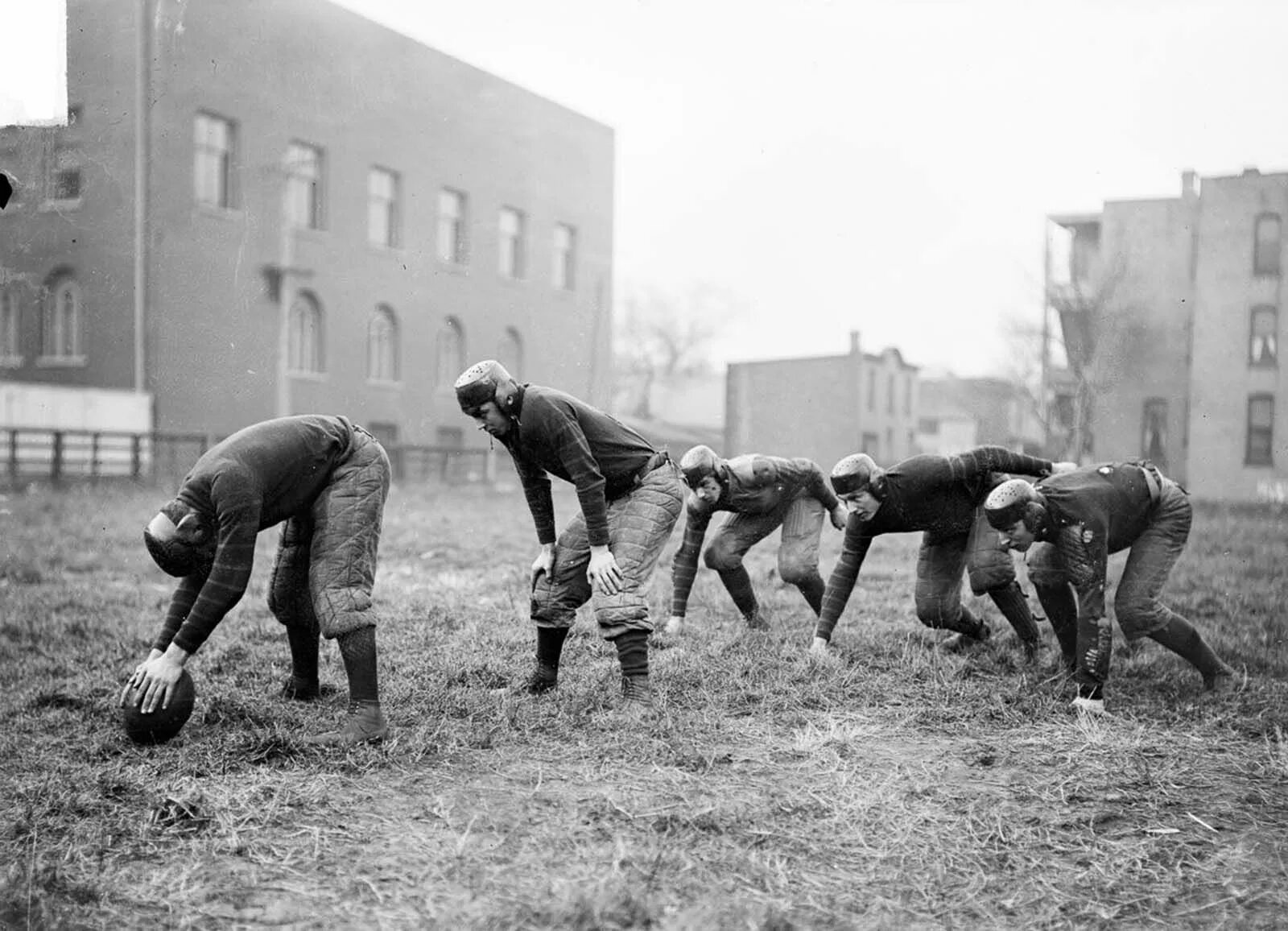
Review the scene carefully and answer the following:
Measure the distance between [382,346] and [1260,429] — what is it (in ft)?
73.8

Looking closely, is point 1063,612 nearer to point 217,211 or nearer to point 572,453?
point 572,453

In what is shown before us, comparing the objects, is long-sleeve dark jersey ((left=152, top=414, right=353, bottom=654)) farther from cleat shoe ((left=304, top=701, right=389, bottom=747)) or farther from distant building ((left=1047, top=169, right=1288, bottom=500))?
distant building ((left=1047, top=169, right=1288, bottom=500))

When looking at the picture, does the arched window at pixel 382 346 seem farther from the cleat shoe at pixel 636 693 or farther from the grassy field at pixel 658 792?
the cleat shoe at pixel 636 693

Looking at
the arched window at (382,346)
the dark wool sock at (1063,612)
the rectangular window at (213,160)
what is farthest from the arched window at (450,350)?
the dark wool sock at (1063,612)

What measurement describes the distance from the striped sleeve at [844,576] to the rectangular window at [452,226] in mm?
24674

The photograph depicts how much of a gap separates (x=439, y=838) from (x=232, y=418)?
74.2 ft

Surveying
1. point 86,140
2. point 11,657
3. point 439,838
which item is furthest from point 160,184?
point 439,838

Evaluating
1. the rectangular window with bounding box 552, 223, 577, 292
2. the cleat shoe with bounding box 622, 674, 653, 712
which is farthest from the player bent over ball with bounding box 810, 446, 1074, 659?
the rectangular window with bounding box 552, 223, 577, 292

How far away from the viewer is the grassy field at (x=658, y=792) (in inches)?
146

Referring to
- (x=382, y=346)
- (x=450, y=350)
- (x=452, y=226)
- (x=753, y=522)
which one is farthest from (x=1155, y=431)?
(x=753, y=522)

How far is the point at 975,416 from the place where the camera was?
4409 cm

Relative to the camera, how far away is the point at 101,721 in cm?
571

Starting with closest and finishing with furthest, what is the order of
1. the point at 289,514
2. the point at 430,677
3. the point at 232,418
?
the point at 289,514
the point at 430,677
the point at 232,418

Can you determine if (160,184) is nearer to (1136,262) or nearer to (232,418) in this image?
(232,418)
